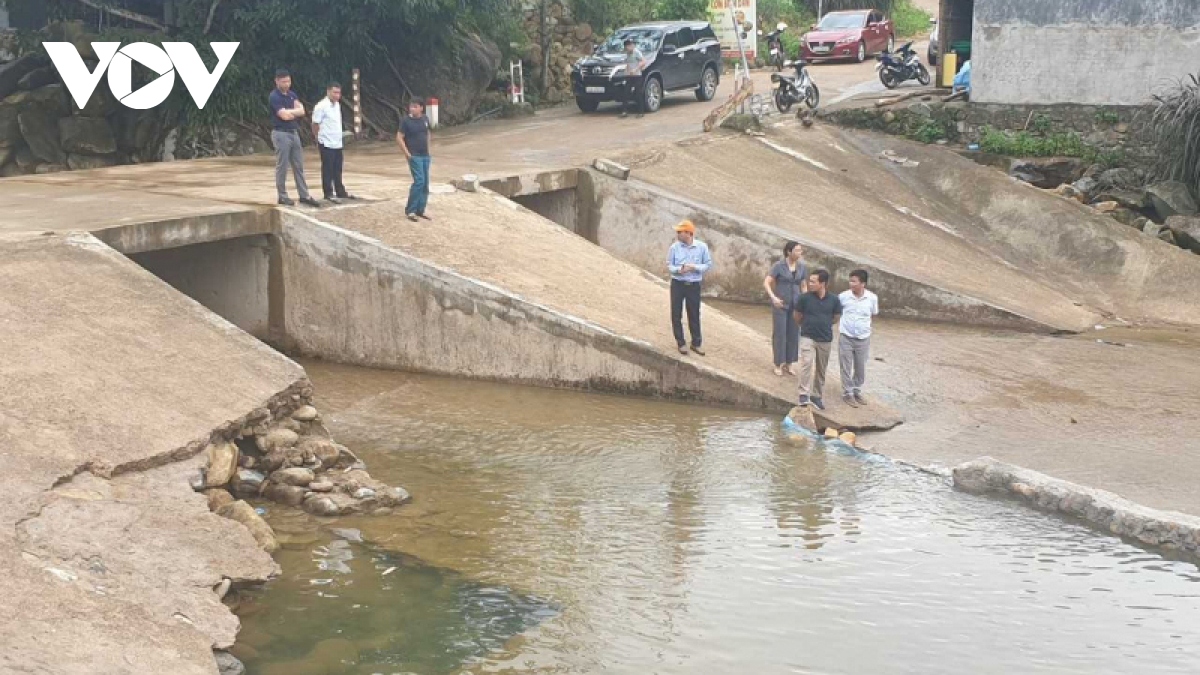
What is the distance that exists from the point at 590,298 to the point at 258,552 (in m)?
7.00

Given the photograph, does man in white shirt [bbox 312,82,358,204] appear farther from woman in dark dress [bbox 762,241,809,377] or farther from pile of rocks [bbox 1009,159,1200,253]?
pile of rocks [bbox 1009,159,1200,253]

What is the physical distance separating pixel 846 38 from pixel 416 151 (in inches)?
951

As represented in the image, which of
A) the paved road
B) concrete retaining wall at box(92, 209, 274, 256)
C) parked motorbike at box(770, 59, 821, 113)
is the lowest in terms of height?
concrete retaining wall at box(92, 209, 274, 256)

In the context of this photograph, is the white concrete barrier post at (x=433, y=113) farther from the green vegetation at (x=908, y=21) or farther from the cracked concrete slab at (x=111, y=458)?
the green vegetation at (x=908, y=21)

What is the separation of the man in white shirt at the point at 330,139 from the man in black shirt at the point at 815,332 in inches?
242

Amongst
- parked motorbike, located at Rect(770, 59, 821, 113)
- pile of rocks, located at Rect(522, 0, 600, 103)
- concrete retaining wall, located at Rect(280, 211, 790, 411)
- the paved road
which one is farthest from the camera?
pile of rocks, located at Rect(522, 0, 600, 103)

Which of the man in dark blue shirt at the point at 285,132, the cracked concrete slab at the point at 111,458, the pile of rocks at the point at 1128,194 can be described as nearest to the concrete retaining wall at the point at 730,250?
the pile of rocks at the point at 1128,194

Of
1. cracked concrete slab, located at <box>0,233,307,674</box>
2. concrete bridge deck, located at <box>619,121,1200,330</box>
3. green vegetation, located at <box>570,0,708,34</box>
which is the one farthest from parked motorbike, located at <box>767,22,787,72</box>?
cracked concrete slab, located at <box>0,233,307,674</box>

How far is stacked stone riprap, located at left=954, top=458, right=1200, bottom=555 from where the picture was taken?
1008 centimetres

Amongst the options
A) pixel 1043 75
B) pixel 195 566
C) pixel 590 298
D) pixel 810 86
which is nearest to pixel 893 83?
pixel 810 86

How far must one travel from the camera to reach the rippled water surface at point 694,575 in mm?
8195

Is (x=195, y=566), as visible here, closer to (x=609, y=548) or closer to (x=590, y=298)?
(x=609, y=548)

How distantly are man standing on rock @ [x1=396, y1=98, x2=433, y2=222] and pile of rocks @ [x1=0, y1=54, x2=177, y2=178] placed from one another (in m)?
10.1

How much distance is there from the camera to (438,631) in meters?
8.50
